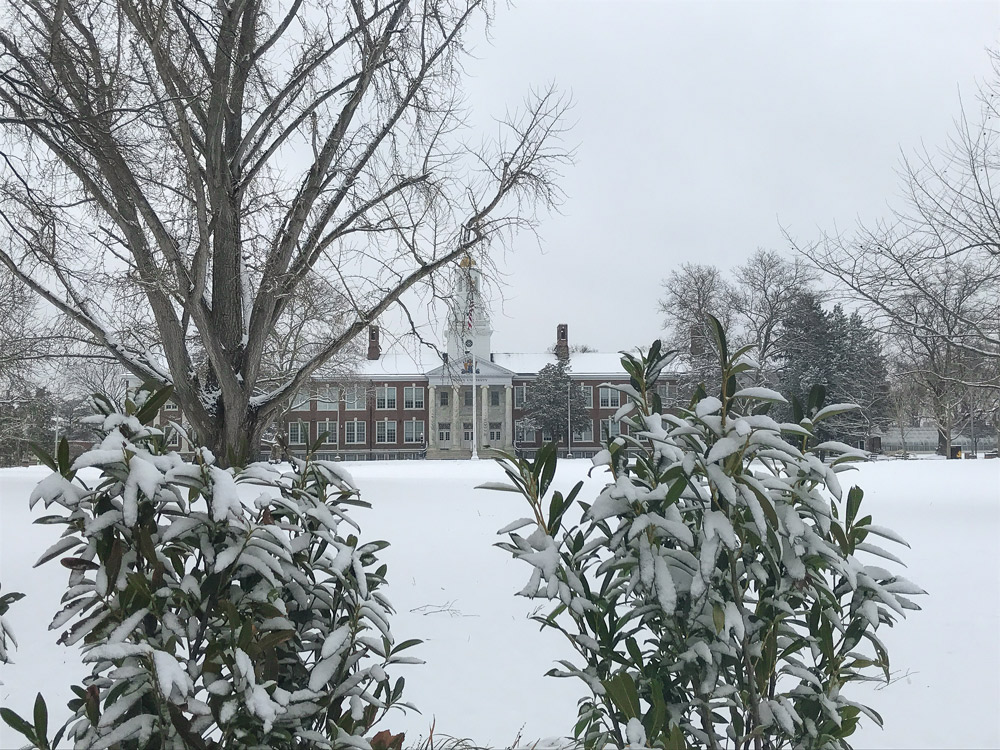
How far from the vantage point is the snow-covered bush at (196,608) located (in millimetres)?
1435

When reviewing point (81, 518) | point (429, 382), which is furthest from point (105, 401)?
point (429, 382)

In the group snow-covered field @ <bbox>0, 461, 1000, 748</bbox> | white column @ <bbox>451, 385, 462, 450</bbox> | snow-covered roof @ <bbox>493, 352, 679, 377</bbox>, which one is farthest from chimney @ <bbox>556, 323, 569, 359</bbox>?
snow-covered field @ <bbox>0, 461, 1000, 748</bbox>

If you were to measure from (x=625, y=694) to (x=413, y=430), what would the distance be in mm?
58522

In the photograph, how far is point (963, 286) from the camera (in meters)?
11.4

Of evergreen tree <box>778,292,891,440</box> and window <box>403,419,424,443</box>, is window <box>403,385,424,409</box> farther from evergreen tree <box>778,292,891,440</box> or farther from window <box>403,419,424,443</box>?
evergreen tree <box>778,292,891,440</box>

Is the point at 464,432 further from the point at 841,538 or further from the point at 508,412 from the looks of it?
the point at 841,538

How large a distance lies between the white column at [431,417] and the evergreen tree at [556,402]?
7619 mm

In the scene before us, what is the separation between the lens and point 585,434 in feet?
192

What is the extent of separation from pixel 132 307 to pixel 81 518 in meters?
6.61

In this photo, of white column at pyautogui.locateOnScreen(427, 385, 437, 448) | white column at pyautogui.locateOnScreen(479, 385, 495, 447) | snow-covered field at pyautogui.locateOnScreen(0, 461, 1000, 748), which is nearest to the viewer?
snow-covered field at pyautogui.locateOnScreen(0, 461, 1000, 748)

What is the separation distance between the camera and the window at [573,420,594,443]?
5712 cm

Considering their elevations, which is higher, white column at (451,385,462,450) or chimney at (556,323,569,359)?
chimney at (556,323,569,359)

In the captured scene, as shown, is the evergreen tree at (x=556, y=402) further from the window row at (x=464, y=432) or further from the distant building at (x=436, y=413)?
the window row at (x=464, y=432)

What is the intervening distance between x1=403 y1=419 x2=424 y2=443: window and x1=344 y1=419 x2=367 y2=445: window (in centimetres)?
328
